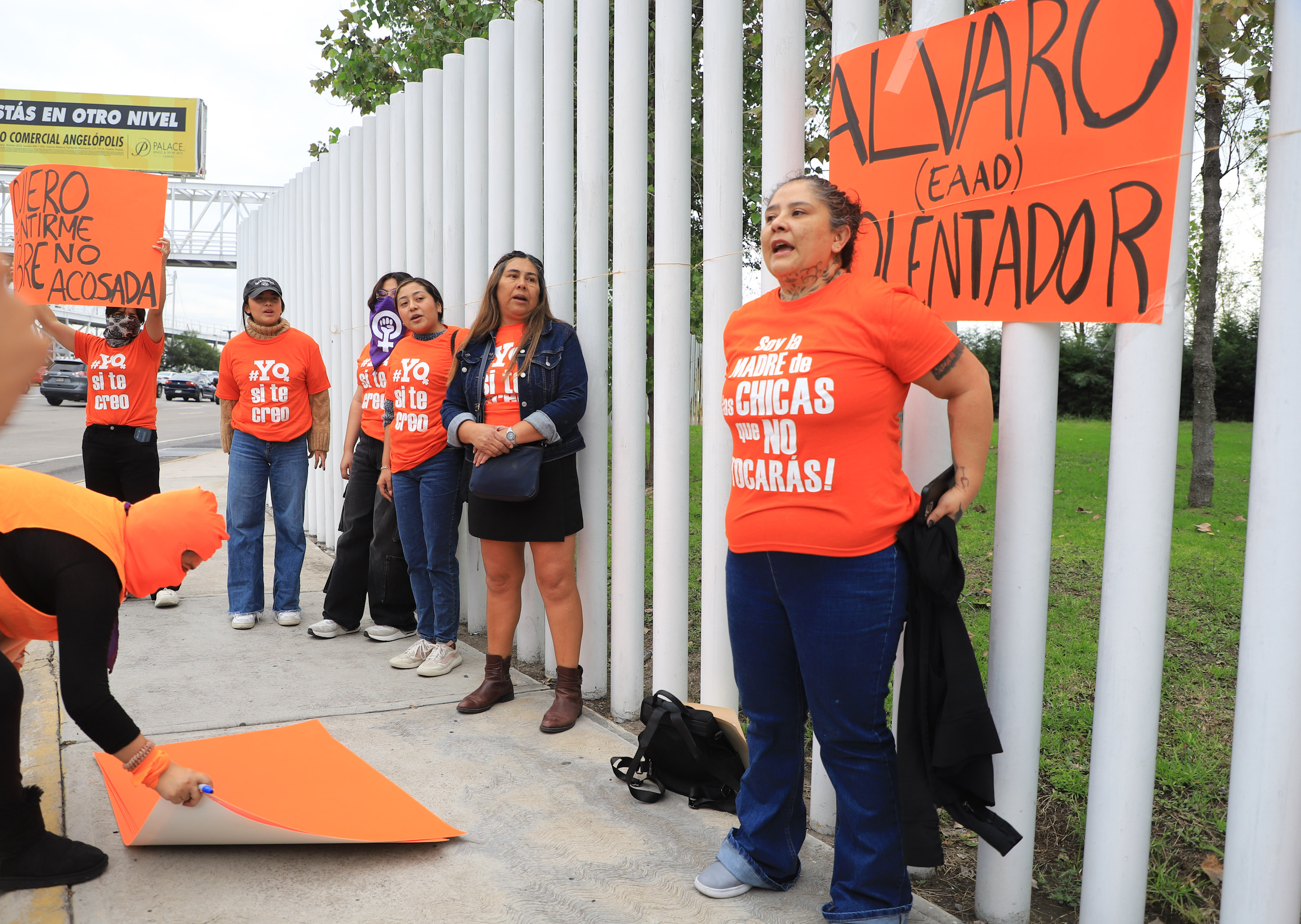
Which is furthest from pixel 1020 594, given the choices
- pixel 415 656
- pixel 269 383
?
pixel 269 383

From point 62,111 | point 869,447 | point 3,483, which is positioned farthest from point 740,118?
point 62,111

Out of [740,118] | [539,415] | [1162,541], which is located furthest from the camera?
[539,415]

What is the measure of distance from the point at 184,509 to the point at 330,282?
5.57 meters

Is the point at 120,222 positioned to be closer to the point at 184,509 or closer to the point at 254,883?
the point at 184,509

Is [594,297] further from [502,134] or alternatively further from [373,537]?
[373,537]

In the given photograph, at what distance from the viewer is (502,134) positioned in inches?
195

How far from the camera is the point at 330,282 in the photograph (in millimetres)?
7723

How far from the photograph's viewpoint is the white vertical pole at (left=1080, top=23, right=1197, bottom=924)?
220 cm

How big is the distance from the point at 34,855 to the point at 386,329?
3269 mm

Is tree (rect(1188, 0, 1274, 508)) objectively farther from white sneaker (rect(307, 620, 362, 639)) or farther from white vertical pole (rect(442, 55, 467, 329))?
white sneaker (rect(307, 620, 362, 639))

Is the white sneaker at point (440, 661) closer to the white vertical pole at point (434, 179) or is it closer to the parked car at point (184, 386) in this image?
the white vertical pole at point (434, 179)

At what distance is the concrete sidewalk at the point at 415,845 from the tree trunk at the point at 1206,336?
6.70m

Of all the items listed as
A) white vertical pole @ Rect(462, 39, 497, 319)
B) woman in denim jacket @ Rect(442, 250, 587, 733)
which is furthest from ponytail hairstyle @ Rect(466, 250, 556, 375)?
white vertical pole @ Rect(462, 39, 497, 319)

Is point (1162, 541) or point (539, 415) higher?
point (539, 415)
